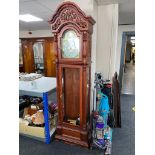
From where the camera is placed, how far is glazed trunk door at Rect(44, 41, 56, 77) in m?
5.96

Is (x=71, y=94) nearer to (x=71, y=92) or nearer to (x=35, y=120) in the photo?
(x=71, y=92)

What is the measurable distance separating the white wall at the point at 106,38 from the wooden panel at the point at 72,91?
2.51 feet

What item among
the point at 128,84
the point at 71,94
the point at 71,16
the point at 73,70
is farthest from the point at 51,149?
the point at 128,84

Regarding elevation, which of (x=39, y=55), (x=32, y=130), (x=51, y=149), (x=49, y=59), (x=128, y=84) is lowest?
(x=51, y=149)

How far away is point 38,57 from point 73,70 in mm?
4371

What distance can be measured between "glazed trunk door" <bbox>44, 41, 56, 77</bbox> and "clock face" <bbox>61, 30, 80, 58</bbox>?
392cm

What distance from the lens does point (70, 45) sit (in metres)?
2.08

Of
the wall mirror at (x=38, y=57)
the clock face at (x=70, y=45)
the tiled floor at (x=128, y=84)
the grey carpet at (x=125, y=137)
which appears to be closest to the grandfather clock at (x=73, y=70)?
the clock face at (x=70, y=45)

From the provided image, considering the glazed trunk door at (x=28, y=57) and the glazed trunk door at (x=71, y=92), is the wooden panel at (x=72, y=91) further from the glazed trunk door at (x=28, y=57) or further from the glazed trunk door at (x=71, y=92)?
the glazed trunk door at (x=28, y=57)

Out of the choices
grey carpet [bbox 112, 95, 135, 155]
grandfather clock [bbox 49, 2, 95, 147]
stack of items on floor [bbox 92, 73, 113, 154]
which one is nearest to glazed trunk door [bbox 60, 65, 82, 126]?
grandfather clock [bbox 49, 2, 95, 147]

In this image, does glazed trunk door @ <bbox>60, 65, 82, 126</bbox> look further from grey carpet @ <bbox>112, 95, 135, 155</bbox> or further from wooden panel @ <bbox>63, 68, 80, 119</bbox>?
grey carpet @ <bbox>112, 95, 135, 155</bbox>

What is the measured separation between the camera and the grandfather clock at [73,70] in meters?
1.94
